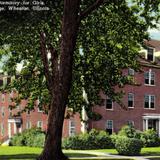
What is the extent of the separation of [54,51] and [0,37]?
3.27 m

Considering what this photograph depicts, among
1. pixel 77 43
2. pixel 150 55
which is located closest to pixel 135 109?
pixel 150 55

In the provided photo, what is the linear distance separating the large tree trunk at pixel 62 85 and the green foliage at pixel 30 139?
2000 centimetres

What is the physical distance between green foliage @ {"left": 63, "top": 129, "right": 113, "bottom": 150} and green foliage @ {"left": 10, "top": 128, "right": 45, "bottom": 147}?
2303 millimetres

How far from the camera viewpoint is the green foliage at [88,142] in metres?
40.4

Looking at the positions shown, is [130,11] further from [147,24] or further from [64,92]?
[64,92]

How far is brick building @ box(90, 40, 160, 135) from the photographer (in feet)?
166

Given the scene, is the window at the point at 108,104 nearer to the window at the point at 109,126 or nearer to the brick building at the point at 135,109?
the brick building at the point at 135,109

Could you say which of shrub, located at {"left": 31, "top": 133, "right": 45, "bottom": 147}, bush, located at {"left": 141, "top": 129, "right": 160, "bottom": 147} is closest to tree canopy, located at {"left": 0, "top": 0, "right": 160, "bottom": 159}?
shrub, located at {"left": 31, "top": 133, "right": 45, "bottom": 147}

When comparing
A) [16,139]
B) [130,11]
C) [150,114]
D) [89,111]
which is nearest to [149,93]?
[150,114]

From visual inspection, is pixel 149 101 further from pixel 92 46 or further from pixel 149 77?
pixel 92 46

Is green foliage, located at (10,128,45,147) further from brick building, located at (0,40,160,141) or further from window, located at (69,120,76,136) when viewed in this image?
window, located at (69,120,76,136)

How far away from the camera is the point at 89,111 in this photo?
117ft

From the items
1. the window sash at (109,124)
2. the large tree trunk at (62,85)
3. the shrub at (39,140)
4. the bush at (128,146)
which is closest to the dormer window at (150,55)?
the window sash at (109,124)

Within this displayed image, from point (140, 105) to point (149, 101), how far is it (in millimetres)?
1593
